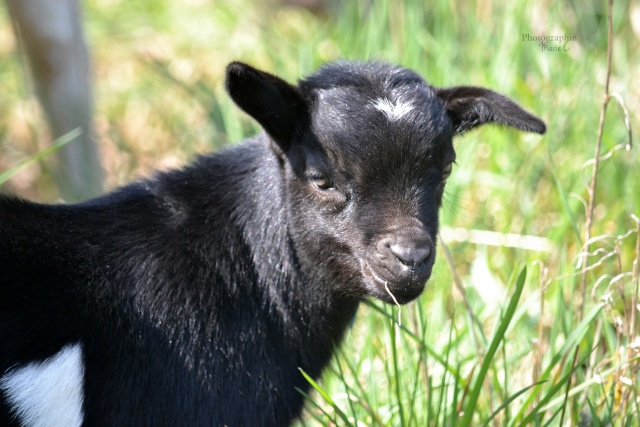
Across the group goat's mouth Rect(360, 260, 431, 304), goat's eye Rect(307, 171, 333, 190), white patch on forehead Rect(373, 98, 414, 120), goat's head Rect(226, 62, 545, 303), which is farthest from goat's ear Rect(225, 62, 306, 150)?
goat's mouth Rect(360, 260, 431, 304)

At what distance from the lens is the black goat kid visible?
3273mm

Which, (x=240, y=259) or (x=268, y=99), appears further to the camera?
(x=240, y=259)

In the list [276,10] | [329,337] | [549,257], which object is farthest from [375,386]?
[276,10]

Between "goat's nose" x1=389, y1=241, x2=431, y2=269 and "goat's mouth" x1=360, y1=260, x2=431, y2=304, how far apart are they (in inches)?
2.5

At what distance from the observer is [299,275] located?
3637 millimetres

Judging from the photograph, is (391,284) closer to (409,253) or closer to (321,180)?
(409,253)

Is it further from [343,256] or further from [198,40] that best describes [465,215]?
[198,40]

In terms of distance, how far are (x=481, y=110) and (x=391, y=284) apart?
0.88 meters

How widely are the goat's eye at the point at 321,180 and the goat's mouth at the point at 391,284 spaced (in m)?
0.32

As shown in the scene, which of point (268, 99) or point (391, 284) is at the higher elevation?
point (268, 99)

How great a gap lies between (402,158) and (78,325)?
1.34 metres

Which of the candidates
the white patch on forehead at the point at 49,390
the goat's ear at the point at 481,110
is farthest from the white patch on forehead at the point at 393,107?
the white patch on forehead at the point at 49,390

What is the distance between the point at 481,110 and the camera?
146 inches

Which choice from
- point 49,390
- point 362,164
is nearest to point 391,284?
point 362,164
